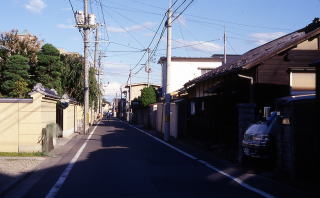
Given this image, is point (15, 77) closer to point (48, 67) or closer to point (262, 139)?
point (48, 67)

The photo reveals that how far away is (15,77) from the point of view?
31.8m

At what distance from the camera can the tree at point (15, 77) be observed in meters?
31.3

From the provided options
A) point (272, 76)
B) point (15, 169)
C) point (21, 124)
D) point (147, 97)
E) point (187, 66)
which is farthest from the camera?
point (187, 66)

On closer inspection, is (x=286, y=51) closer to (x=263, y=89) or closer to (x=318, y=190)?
(x=263, y=89)

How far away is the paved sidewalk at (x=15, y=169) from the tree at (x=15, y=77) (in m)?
15.2

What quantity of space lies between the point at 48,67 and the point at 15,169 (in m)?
24.4

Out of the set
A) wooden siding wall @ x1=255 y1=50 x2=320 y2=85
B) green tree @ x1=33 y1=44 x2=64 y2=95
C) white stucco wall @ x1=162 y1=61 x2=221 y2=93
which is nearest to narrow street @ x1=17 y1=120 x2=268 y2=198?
wooden siding wall @ x1=255 y1=50 x2=320 y2=85

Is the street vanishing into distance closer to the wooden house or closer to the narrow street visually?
the narrow street

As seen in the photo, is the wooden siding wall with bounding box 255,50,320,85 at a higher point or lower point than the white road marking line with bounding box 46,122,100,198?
higher

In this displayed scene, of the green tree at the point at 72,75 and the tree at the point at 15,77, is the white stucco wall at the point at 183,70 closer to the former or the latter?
the green tree at the point at 72,75

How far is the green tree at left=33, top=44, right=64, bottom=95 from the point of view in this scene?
35.8 metres


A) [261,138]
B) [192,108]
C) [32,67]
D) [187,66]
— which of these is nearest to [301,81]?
[261,138]

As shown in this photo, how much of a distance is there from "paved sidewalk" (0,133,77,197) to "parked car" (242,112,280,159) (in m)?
6.41

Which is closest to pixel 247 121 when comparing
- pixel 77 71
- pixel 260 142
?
pixel 260 142
